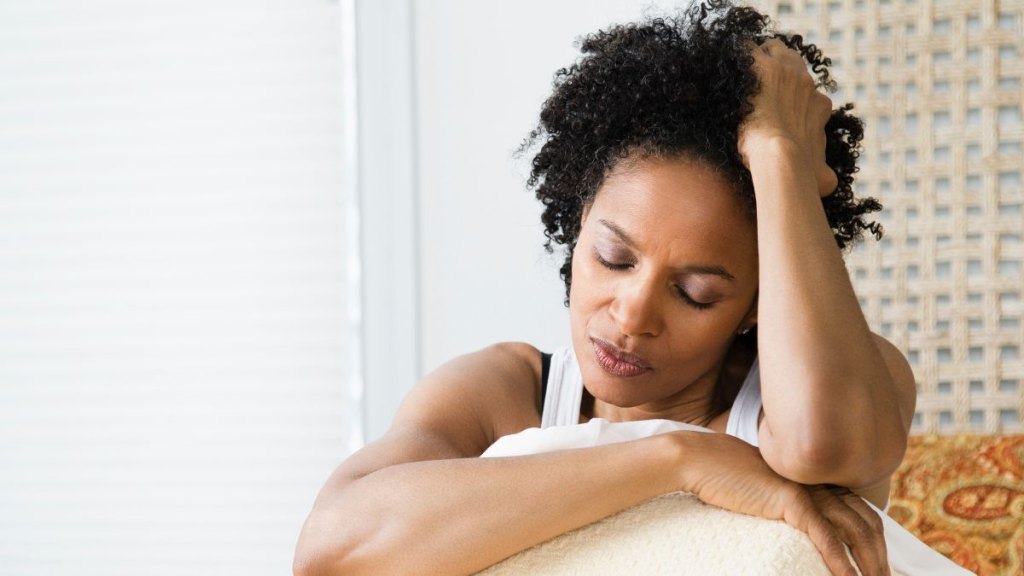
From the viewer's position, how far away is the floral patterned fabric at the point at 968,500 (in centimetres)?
180

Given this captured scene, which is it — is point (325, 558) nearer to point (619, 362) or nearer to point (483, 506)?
point (483, 506)

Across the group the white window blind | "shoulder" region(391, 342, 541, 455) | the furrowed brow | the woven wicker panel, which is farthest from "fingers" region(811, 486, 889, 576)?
the white window blind

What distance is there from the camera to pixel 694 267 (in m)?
1.31

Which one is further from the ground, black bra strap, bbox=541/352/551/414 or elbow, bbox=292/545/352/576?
black bra strap, bbox=541/352/551/414

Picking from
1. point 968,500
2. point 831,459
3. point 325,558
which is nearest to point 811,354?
point 831,459

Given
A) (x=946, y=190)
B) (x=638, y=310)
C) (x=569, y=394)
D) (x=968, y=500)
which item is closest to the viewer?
(x=638, y=310)

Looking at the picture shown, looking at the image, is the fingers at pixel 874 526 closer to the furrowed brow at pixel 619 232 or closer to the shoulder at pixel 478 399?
the furrowed brow at pixel 619 232

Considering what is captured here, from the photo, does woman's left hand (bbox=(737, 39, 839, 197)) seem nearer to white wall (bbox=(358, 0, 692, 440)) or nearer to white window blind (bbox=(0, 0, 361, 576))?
white wall (bbox=(358, 0, 692, 440))

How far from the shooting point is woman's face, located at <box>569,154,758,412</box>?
1.30 meters

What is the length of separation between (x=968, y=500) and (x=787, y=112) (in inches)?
36.0

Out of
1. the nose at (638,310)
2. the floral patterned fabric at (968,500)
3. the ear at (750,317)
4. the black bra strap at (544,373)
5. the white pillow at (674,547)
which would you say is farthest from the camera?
the floral patterned fabric at (968,500)

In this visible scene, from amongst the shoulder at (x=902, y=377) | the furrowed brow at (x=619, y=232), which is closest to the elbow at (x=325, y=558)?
the furrowed brow at (x=619, y=232)

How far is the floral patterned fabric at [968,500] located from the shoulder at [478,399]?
0.79 m

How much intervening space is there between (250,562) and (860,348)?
191 centimetres
